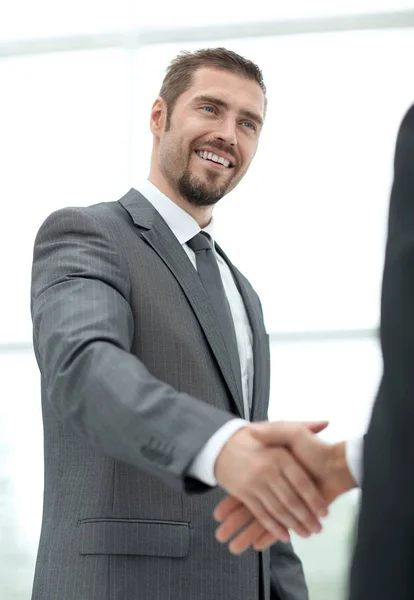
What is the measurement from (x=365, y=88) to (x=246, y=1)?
73cm

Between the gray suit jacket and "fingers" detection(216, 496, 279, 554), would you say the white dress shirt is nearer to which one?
the gray suit jacket

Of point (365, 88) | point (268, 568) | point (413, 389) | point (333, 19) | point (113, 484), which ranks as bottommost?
point (268, 568)

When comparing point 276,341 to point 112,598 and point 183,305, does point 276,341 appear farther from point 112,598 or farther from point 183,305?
point 112,598

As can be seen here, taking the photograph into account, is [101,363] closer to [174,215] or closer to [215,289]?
[215,289]

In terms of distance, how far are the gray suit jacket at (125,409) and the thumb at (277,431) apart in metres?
0.08

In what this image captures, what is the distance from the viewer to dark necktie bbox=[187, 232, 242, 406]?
2082 mm

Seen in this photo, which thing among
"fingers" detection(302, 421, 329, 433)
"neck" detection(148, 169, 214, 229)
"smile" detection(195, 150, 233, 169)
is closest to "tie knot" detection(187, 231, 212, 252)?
"neck" detection(148, 169, 214, 229)

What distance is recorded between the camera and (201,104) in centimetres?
253

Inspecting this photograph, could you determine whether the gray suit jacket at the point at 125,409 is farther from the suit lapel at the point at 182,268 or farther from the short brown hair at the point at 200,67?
the short brown hair at the point at 200,67

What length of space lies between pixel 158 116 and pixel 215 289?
0.69m

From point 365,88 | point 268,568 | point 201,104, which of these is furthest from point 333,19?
point 268,568

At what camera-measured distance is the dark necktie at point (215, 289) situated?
2.08 meters

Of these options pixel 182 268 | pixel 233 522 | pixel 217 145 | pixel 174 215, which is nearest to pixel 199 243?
pixel 174 215

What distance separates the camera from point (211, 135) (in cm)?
248
